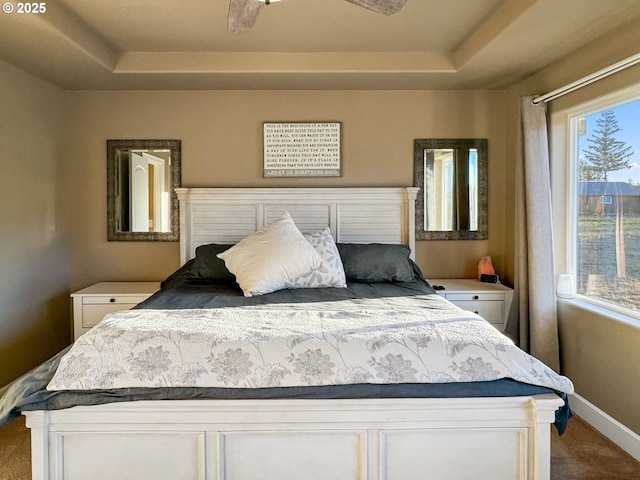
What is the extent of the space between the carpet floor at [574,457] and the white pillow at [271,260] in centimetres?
146

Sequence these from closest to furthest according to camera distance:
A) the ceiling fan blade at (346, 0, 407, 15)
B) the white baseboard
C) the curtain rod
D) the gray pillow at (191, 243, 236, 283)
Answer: the ceiling fan blade at (346, 0, 407, 15) < the curtain rod < the white baseboard < the gray pillow at (191, 243, 236, 283)

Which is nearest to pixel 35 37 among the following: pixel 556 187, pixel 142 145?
pixel 142 145

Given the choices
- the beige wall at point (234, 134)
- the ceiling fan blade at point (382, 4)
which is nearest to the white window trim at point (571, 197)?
the beige wall at point (234, 134)

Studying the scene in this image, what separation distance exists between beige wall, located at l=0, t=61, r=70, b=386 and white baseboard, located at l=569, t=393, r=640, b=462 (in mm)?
3771

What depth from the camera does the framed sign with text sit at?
404cm

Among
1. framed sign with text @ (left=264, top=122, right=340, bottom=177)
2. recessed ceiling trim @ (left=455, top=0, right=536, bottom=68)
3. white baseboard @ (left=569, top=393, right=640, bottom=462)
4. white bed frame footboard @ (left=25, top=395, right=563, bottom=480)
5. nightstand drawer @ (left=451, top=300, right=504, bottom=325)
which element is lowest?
white baseboard @ (left=569, top=393, right=640, bottom=462)

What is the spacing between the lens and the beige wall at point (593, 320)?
2.58 m

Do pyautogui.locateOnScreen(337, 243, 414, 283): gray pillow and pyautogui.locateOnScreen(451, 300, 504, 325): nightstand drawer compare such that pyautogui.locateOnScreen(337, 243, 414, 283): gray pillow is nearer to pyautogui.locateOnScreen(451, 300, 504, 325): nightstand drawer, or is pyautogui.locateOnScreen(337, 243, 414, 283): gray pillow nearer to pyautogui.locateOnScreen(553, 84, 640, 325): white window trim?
pyautogui.locateOnScreen(451, 300, 504, 325): nightstand drawer

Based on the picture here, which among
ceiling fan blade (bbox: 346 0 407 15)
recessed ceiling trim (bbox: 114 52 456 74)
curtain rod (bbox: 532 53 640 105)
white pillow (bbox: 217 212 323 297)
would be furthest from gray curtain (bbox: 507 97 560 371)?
ceiling fan blade (bbox: 346 0 407 15)

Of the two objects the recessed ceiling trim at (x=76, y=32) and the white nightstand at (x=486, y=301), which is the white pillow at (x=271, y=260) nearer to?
the white nightstand at (x=486, y=301)

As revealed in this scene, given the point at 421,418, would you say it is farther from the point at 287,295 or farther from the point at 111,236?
the point at 111,236

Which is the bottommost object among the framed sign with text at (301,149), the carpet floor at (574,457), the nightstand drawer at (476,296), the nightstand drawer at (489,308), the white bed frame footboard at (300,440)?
the carpet floor at (574,457)

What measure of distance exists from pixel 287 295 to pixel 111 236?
1979 mm

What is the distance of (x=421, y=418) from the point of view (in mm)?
1864
